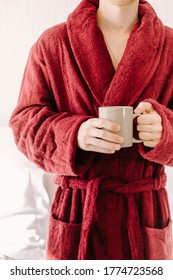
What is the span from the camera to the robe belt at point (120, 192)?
62cm

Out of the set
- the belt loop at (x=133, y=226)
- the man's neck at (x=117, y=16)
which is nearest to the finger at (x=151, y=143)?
the belt loop at (x=133, y=226)

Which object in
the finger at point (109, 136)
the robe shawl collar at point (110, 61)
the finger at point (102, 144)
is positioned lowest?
the finger at point (102, 144)

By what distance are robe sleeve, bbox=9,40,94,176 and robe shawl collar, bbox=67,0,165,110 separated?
2.6 inches

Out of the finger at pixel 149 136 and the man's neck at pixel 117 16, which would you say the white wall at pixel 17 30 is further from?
the finger at pixel 149 136

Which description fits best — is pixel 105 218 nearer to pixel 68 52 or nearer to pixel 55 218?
pixel 55 218

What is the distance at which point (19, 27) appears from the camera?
0.76 m

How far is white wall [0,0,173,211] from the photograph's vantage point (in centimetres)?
75

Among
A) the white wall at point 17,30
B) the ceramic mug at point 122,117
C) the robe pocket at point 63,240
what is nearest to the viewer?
the ceramic mug at point 122,117

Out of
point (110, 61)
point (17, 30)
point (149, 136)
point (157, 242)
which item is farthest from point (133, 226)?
point (17, 30)

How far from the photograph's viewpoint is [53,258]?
0.67 meters

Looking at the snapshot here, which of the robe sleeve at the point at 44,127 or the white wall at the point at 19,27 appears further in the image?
the white wall at the point at 19,27

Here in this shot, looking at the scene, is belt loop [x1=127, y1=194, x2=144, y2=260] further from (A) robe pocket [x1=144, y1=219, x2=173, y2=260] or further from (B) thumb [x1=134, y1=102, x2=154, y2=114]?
(B) thumb [x1=134, y1=102, x2=154, y2=114]

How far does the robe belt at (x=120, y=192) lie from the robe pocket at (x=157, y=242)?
0.02 meters
